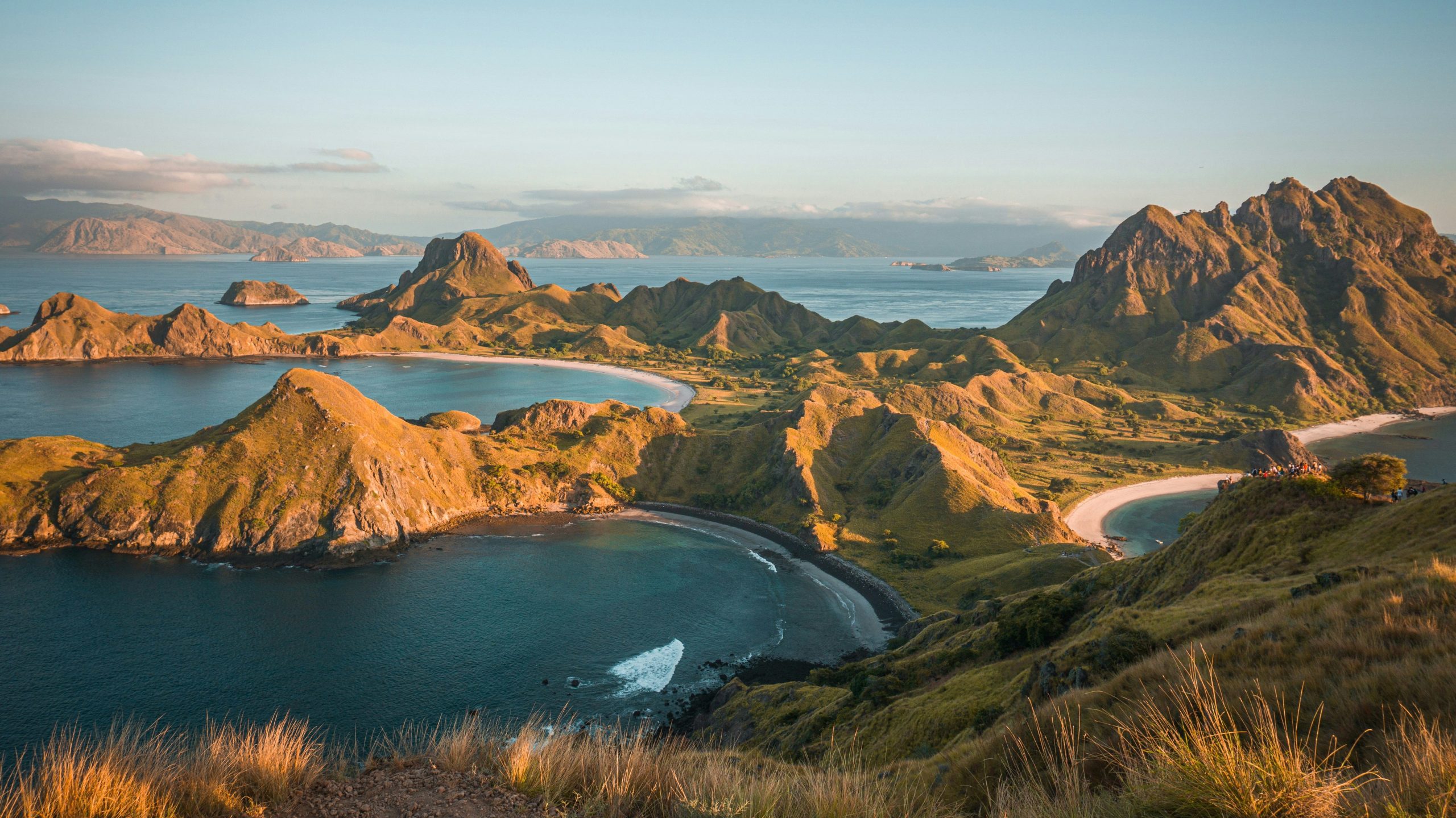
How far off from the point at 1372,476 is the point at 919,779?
38.2m

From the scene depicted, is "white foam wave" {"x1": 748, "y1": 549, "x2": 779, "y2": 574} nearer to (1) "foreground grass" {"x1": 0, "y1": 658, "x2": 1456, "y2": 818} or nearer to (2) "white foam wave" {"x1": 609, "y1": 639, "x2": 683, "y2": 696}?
(2) "white foam wave" {"x1": 609, "y1": 639, "x2": 683, "y2": 696}

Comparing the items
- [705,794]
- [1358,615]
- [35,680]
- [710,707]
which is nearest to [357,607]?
[35,680]

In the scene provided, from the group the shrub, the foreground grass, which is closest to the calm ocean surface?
the shrub

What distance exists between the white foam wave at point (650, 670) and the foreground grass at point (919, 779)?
56.9 m

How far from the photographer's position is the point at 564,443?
135 metres

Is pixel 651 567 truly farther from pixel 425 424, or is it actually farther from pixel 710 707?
pixel 425 424

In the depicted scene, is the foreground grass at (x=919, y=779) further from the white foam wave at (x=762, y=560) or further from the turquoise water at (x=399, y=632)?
the white foam wave at (x=762, y=560)

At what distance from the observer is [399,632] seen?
77.6 metres

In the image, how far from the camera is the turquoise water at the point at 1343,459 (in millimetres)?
117500

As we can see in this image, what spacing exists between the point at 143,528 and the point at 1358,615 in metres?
123

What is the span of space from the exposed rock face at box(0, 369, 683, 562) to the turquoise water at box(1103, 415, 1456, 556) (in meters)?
92.9

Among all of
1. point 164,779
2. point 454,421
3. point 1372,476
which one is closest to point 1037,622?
point 1372,476

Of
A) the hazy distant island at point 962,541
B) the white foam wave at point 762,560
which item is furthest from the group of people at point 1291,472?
the white foam wave at point 762,560

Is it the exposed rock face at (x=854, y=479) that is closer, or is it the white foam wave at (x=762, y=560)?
the white foam wave at (x=762, y=560)
